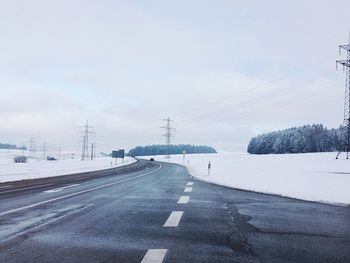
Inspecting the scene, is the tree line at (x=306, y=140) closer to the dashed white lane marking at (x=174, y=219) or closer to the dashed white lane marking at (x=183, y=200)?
the dashed white lane marking at (x=183, y=200)

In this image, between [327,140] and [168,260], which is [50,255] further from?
[327,140]

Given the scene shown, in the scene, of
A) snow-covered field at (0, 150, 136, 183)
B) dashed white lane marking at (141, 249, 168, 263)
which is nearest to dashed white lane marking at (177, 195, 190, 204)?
dashed white lane marking at (141, 249, 168, 263)

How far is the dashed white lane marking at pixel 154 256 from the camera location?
5426 mm

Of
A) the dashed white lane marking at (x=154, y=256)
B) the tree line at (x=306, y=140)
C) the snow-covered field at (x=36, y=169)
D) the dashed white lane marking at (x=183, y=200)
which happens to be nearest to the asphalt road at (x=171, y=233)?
the dashed white lane marking at (x=154, y=256)

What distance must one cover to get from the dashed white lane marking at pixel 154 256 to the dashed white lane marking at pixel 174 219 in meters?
2.50

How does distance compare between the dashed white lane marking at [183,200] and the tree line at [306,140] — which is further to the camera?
the tree line at [306,140]

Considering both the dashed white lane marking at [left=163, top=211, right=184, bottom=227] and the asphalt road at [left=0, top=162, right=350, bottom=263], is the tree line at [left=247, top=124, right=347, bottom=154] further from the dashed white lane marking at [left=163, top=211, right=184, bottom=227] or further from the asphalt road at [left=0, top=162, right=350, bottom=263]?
the dashed white lane marking at [left=163, top=211, right=184, bottom=227]

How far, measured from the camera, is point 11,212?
34.2 ft

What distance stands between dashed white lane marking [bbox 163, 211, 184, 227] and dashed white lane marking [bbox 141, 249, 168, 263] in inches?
98.5

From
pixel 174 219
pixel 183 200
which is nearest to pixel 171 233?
pixel 174 219

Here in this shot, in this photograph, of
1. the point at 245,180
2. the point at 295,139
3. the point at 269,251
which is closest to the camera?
the point at 269,251

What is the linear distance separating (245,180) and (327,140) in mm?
109153

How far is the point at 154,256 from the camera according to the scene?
5.66 metres

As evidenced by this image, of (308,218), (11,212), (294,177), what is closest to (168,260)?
(308,218)
